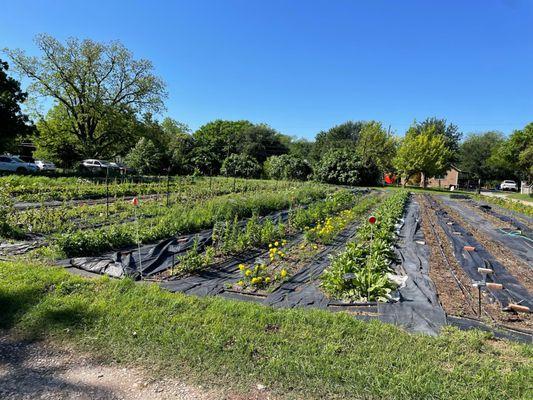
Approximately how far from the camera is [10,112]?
19.8m

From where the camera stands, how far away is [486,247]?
7699mm

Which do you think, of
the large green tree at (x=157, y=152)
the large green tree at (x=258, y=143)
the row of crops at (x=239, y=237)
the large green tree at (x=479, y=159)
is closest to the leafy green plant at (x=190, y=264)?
the row of crops at (x=239, y=237)

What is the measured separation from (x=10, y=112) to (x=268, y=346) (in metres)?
23.8

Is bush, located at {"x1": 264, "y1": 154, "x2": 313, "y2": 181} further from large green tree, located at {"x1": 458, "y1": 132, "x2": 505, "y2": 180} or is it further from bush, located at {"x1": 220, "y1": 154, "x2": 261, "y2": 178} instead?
large green tree, located at {"x1": 458, "y1": 132, "x2": 505, "y2": 180}

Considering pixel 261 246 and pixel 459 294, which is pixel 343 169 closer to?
pixel 261 246

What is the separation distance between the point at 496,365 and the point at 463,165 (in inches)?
2375

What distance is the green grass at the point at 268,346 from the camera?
8.36 ft

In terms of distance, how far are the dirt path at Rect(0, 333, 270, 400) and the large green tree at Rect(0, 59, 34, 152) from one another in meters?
22.0

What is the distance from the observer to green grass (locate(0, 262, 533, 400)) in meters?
2.55

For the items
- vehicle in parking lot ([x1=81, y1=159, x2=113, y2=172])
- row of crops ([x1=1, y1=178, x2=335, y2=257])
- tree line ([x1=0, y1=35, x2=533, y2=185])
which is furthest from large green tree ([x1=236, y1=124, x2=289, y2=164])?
row of crops ([x1=1, y1=178, x2=335, y2=257])

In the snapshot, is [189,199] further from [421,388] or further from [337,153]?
[337,153]

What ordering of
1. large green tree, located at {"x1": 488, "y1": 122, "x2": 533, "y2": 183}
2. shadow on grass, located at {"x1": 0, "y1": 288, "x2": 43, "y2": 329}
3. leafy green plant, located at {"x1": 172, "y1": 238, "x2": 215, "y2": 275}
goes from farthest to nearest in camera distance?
large green tree, located at {"x1": 488, "y1": 122, "x2": 533, "y2": 183}, leafy green plant, located at {"x1": 172, "y1": 238, "x2": 215, "y2": 275}, shadow on grass, located at {"x1": 0, "y1": 288, "x2": 43, "y2": 329}

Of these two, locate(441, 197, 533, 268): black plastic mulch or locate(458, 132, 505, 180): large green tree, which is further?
locate(458, 132, 505, 180): large green tree

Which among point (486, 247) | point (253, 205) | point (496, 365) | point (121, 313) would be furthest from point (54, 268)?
point (486, 247)
